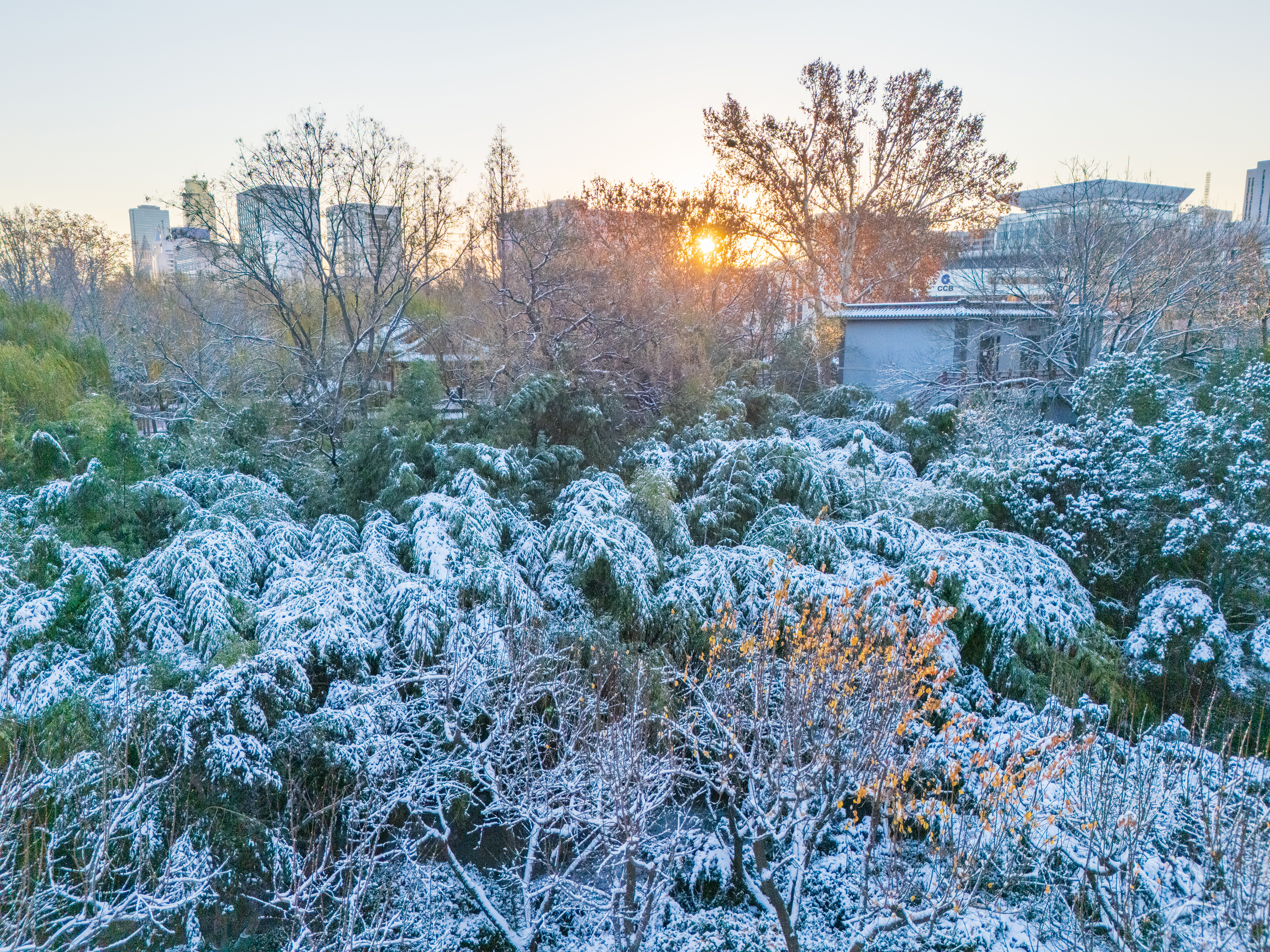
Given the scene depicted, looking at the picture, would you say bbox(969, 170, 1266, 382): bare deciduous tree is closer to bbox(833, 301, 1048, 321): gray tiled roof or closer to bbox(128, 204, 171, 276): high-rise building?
bbox(833, 301, 1048, 321): gray tiled roof

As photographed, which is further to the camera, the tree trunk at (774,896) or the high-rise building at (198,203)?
the high-rise building at (198,203)

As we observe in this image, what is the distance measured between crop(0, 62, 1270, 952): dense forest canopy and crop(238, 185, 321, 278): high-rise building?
105mm

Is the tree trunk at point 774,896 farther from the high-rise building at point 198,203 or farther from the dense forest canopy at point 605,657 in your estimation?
the high-rise building at point 198,203

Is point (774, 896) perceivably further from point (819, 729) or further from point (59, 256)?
point (59, 256)

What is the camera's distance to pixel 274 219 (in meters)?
13.3

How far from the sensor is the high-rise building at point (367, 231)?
13.7 metres

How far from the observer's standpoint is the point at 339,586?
24.4 feet

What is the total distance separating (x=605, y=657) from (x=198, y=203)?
10.4 m

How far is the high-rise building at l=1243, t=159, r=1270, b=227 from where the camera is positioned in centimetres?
2539

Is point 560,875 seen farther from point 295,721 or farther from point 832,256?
point 832,256

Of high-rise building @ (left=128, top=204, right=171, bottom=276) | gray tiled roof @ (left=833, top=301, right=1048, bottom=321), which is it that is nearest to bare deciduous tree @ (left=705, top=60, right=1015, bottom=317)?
gray tiled roof @ (left=833, top=301, right=1048, bottom=321)

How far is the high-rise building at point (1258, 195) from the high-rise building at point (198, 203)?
27.0 meters

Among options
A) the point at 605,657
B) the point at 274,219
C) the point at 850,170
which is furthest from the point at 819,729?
the point at 850,170

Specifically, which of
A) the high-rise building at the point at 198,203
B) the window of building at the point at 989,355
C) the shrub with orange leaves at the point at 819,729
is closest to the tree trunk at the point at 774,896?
the shrub with orange leaves at the point at 819,729
